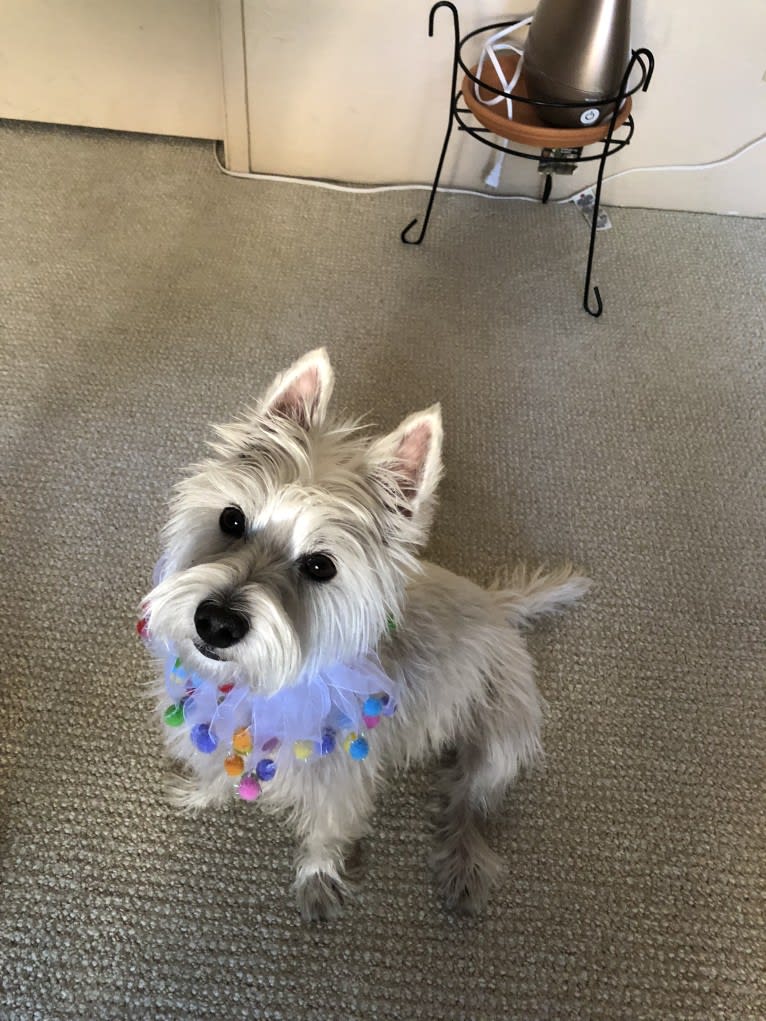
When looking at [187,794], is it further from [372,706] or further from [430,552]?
[430,552]

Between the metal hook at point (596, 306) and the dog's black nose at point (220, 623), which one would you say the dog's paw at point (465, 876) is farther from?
the metal hook at point (596, 306)

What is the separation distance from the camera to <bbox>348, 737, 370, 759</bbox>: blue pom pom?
2.95 ft

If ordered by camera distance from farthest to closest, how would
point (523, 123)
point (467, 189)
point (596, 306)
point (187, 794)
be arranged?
point (467, 189)
point (596, 306)
point (523, 123)
point (187, 794)

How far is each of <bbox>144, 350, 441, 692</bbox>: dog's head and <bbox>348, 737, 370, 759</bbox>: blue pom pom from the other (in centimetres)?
14

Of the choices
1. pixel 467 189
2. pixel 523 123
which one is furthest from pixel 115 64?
pixel 523 123

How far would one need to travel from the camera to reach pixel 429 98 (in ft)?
6.27

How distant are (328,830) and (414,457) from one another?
1.73 feet

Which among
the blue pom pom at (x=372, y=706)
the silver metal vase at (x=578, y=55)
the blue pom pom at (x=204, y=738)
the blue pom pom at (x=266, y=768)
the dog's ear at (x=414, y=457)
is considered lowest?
the blue pom pom at (x=266, y=768)

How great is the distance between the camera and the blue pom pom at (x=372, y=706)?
88 centimetres

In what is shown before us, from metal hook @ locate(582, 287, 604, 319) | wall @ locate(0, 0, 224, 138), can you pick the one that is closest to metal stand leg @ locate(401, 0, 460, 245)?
metal hook @ locate(582, 287, 604, 319)

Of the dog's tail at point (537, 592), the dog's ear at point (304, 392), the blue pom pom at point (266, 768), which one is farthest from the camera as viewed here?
the dog's tail at point (537, 592)

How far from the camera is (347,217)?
200 centimetres

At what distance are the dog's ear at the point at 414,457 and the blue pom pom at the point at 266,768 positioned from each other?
368 mm

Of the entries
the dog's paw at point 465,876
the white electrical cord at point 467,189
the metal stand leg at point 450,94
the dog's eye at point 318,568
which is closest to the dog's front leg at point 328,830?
the dog's paw at point 465,876
